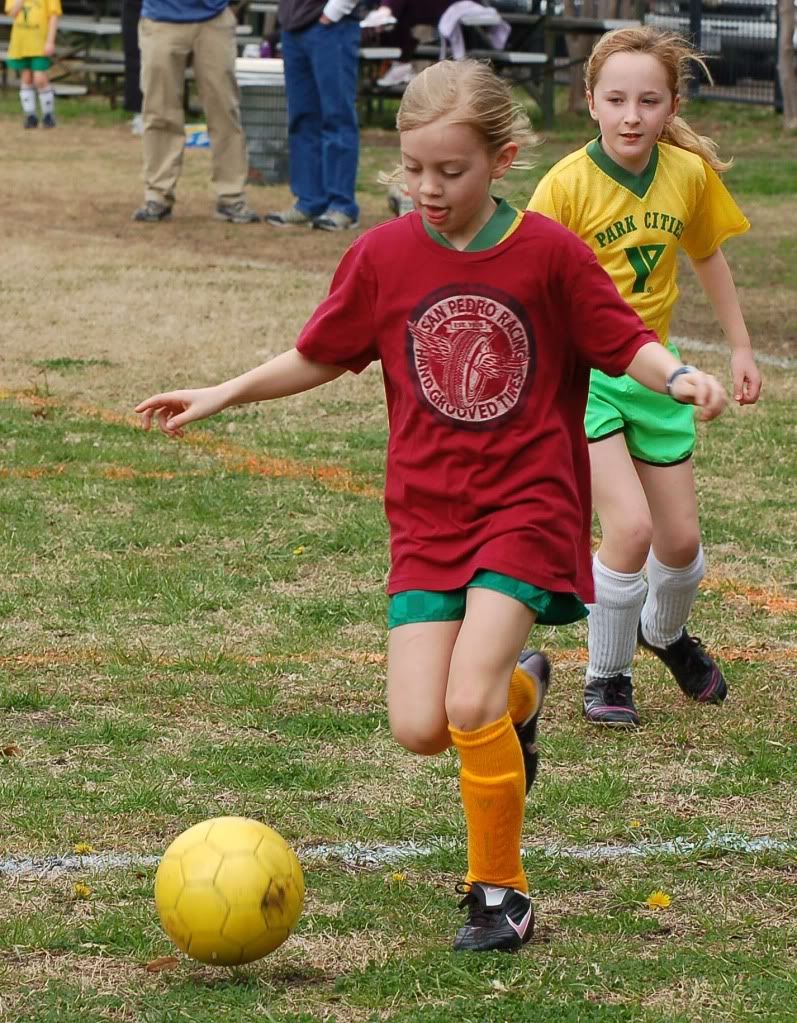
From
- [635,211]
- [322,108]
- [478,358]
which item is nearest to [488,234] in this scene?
[478,358]

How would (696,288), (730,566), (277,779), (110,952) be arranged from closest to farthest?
(110,952) < (277,779) < (730,566) < (696,288)

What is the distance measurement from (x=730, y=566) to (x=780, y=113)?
16.5m

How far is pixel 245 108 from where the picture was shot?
16000 millimetres

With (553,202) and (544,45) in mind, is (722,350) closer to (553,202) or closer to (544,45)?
(553,202)

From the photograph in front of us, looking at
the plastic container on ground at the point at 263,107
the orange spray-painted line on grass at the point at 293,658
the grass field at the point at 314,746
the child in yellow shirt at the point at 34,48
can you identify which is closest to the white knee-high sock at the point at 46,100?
the child in yellow shirt at the point at 34,48

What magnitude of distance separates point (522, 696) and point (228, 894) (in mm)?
893

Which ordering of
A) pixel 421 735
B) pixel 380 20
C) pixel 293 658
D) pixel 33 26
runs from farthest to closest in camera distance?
1. pixel 33 26
2. pixel 380 20
3. pixel 293 658
4. pixel 421 735

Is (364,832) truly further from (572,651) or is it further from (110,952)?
(572,651)

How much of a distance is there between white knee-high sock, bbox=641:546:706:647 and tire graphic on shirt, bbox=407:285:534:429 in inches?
56.8

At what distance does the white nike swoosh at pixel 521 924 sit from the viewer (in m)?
3.39

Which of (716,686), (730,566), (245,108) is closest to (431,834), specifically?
(716,686)

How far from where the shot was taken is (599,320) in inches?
139

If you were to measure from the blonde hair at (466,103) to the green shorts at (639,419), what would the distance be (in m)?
1.13

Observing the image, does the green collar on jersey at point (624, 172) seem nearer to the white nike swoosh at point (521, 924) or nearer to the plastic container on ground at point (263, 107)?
the white nike swoosh at point (521, 924)
